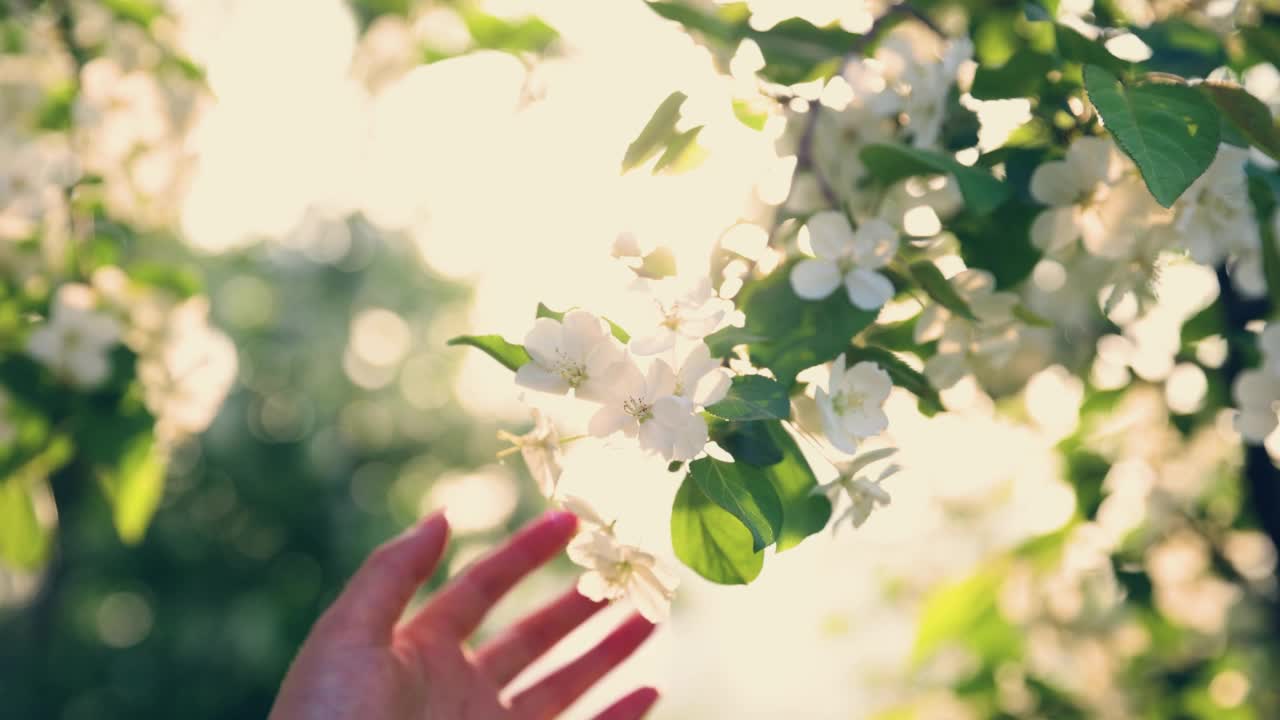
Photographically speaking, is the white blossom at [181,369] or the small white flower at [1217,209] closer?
the small white flower at [1217,209]

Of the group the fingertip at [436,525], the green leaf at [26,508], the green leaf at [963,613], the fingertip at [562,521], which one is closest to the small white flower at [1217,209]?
the fingertip at [562,521]

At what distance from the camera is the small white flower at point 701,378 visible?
72cm

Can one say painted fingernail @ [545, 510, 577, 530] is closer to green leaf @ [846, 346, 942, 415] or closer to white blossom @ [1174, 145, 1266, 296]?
green leaf @ [846, 346, 942, 415]

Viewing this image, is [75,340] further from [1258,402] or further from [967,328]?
[1258,402]

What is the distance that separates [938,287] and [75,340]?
3.70 ft

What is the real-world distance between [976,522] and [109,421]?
2.81 m

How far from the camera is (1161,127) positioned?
774mm

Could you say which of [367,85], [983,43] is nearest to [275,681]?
[367,85]

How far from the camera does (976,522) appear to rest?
344cm

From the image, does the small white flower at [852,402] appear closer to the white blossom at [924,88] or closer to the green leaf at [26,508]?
the white blossom at [924,88]

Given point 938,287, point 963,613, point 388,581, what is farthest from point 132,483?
point 963,613

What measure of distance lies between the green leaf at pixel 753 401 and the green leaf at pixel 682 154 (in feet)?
1.03

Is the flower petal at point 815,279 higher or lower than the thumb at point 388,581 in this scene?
higher

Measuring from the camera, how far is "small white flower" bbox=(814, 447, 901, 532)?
0.91 meters
